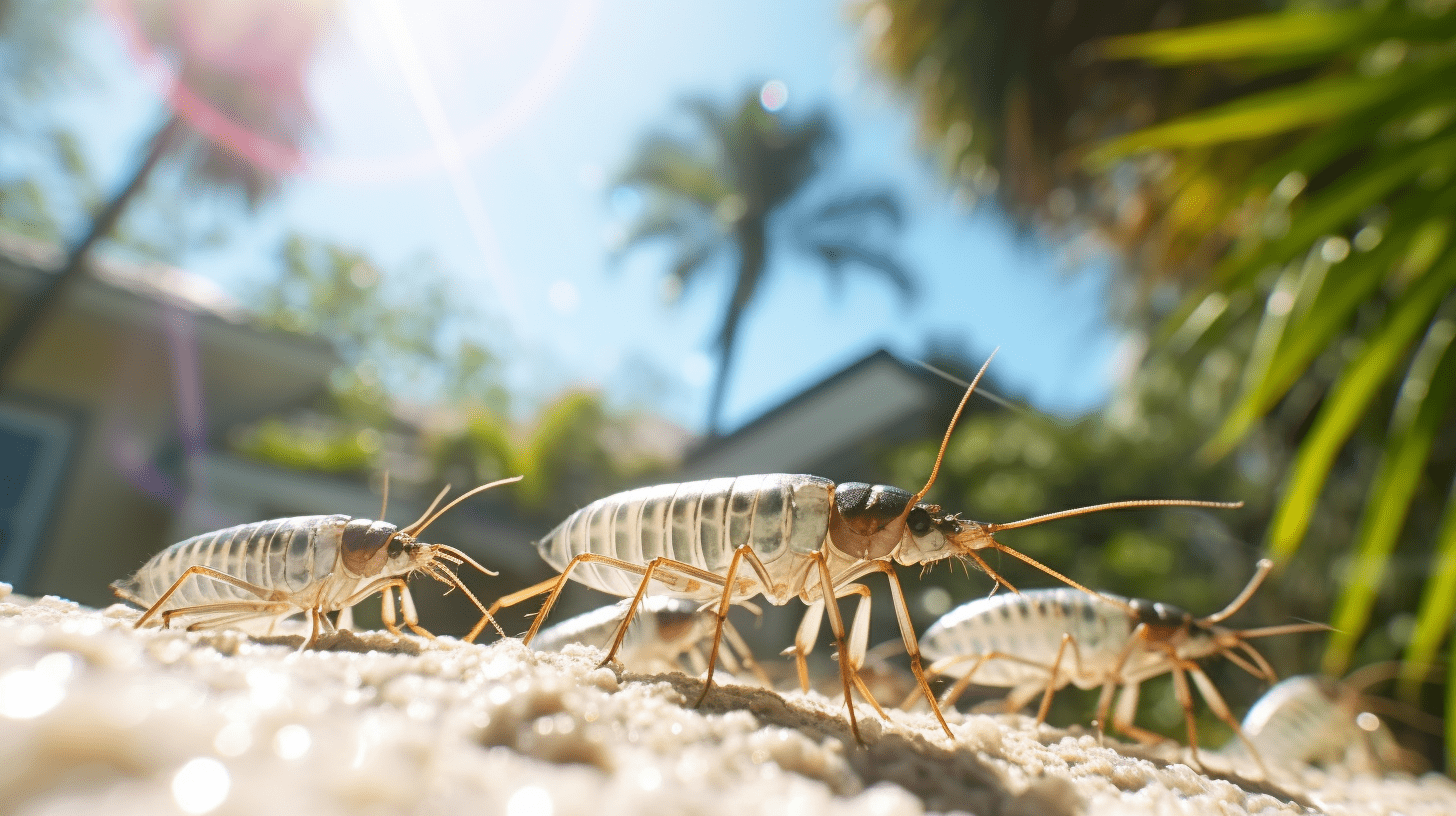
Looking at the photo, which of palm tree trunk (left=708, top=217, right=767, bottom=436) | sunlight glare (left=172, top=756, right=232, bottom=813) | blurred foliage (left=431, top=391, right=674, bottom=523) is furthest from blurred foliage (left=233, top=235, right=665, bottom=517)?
palm tree trunk (left=708, top=217, right=767, bottom=436)

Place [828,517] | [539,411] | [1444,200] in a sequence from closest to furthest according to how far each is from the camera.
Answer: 1. [828,517]
2. [1444,200]
3. [539,411]

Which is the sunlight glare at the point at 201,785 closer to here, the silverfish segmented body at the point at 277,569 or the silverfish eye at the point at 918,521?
the silverfish segmented body at the point at 277,569

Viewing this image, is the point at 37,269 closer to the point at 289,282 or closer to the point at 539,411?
the point at 539,411

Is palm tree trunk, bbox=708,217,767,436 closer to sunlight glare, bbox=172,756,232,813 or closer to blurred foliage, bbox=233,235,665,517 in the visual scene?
blurred foliage, bbox=233,235,665,517

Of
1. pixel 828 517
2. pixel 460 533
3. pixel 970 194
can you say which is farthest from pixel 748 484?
pixel 970 194

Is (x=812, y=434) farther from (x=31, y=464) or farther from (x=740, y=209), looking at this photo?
(x=740, y=209)

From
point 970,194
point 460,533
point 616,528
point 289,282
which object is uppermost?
point 289,282
